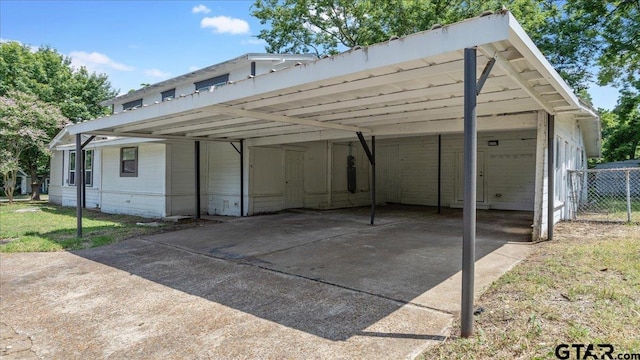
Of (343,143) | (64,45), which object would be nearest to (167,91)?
(343,143)

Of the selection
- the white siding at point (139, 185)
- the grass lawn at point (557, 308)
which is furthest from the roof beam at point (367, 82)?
the white siding at point (139, 185)

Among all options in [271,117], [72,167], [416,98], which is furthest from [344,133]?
[72,167]

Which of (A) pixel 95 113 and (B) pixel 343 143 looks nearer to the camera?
(B) pixel 343 143

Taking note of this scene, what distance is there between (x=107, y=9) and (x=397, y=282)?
38.6ft

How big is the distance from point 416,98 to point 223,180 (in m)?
7.82

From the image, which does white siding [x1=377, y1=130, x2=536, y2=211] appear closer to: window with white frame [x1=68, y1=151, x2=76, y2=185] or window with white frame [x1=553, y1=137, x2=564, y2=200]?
window with white frame [x1=553, y1=137, x2=564, y2=200]

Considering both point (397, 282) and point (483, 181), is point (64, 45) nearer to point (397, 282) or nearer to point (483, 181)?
point (483, 181)

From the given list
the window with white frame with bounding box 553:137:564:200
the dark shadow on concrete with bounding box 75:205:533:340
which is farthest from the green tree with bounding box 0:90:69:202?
the window with white frame with bounding box 553:137:564:200

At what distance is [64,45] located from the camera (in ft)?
85.4

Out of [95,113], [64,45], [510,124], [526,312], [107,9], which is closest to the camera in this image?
[526,312]

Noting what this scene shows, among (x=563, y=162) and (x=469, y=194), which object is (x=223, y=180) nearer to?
(x=563, y=162)

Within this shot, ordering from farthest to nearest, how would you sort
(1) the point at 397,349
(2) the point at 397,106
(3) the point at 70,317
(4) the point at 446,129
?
1. (4) the point at 446,129
2. (2) the point at 397,106
3. (3) the point at 70,317
4. (1) the point at 397,349

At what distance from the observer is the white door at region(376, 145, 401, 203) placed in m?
14.9

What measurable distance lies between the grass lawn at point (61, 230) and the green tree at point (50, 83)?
9.03m
